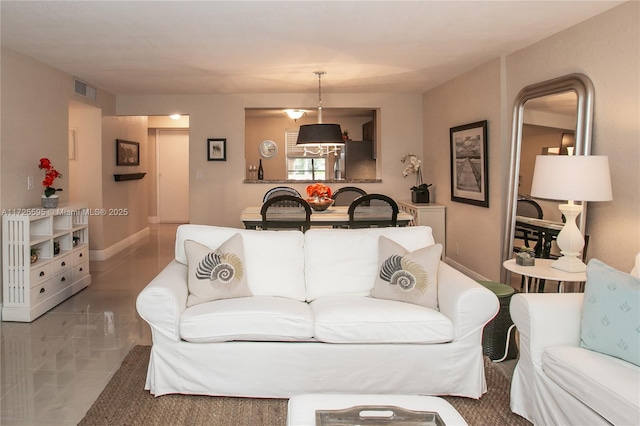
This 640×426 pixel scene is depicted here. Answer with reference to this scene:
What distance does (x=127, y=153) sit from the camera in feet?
25.2

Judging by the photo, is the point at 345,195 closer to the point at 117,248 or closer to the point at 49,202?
the point at 49,202

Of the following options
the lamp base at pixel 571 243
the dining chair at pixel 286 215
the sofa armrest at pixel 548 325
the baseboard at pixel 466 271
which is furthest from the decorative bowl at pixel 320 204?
the sofa armrest at pixel 548 325

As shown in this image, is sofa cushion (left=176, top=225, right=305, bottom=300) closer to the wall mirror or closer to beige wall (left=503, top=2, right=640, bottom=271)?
beige wall (left=503, top=2, right=640, bottom=271)

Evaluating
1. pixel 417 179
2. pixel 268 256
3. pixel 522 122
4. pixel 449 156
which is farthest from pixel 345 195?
pixel 268 256

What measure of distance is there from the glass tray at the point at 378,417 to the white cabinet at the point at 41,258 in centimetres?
344

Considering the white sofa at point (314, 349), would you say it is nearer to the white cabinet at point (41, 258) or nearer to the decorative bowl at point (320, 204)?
the white cabinet at point (41, 258)

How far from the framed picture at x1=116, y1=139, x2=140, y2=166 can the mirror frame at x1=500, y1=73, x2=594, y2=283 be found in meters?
5.44

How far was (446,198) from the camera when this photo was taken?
642 centimetres

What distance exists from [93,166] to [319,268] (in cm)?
466

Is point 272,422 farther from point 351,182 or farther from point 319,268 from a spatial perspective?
point 351,182

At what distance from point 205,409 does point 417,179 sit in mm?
5352

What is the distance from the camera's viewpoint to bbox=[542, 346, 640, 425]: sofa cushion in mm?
1817

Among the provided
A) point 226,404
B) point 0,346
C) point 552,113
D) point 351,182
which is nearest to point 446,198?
point 351,182

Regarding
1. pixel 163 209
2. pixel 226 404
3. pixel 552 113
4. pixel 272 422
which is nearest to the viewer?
pixel 272 422
